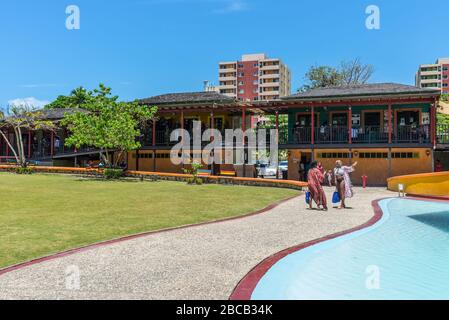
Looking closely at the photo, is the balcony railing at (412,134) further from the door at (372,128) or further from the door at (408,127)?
the door at (372,128)

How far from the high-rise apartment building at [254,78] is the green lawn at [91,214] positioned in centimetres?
8497

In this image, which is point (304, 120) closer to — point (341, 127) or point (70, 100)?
point (341, 127)

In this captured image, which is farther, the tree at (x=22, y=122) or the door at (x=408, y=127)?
the tree at (x=22, y=122)

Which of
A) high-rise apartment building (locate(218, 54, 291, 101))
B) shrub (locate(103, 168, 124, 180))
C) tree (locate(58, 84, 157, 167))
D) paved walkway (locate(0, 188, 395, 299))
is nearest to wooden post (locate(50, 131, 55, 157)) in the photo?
tree (locate(58, 84, 157, 167))

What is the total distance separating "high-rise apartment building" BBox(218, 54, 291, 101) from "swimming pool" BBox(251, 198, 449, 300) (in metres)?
91.7

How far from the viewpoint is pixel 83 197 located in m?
16.0

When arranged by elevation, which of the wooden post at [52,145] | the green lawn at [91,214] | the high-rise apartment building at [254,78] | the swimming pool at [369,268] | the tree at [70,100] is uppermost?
the high-rise apartment building at [254,78]

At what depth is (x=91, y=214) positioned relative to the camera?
11.7 metres

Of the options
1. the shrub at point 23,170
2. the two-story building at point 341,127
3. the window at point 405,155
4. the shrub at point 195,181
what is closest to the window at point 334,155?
the two-story building at point 341,127

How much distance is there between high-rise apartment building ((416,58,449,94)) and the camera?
4192 inches

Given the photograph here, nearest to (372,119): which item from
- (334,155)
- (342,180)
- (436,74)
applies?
(334,155)

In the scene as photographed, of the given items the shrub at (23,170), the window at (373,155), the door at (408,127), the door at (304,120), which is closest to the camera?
the door at (408,127)

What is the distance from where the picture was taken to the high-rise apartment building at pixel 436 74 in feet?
349
